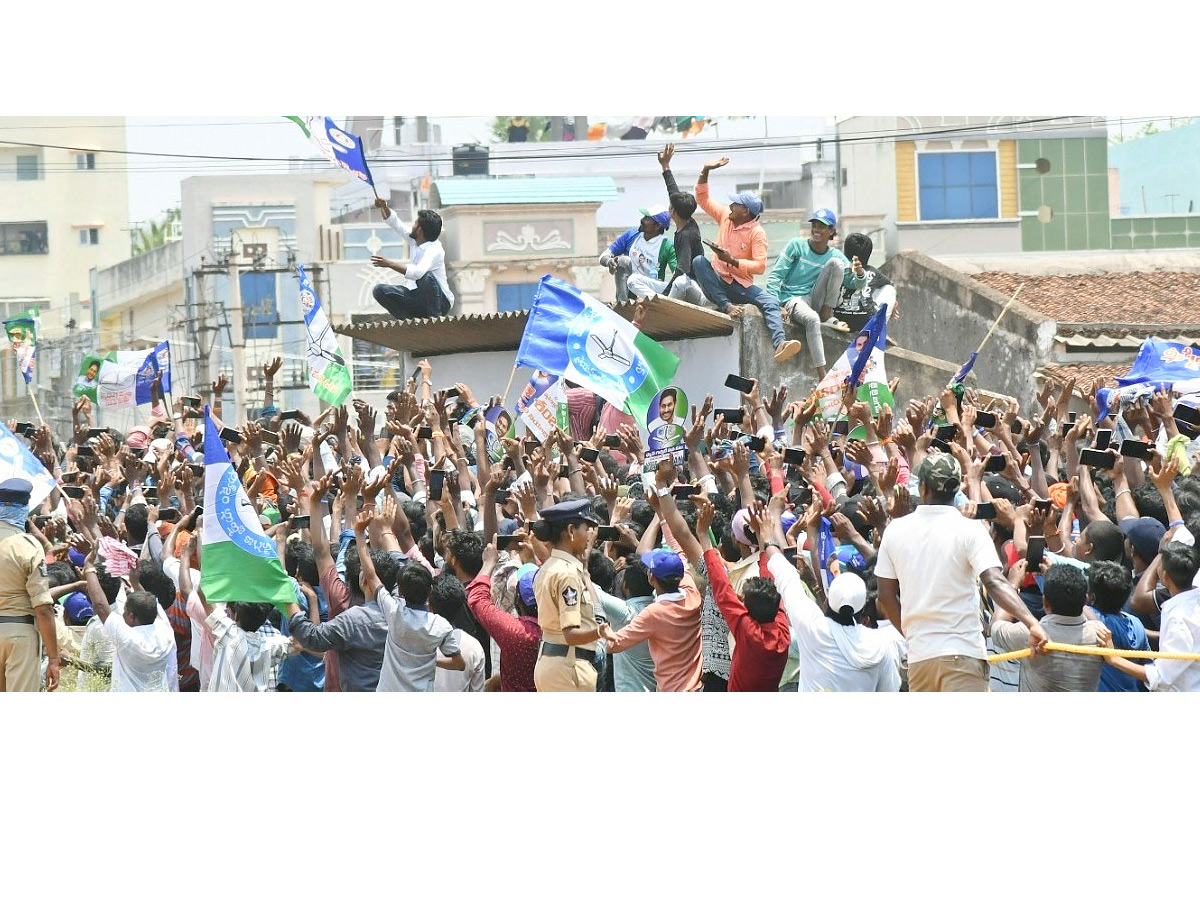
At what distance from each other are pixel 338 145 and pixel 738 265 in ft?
11.9

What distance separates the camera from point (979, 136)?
37438 mm

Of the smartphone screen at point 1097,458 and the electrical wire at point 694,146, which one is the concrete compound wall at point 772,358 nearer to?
the smartphone screen at point 1097,458

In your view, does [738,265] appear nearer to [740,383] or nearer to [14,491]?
[740,383]

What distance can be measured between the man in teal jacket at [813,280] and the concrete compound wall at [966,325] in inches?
149

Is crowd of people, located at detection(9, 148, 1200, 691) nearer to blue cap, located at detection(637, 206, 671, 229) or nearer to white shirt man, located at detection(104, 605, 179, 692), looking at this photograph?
white shirt man, located at detection(104, 605, 179, 692)

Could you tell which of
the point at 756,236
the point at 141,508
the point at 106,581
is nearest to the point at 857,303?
the point at 756,236

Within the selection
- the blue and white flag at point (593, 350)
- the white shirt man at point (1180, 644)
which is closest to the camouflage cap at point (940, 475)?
the white shirt man at point (1180, 644)

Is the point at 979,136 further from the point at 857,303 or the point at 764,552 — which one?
the point at 764,552

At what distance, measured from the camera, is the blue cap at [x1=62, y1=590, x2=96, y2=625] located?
948 centimetres

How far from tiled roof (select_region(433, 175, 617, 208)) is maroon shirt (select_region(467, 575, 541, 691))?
32.0 metres

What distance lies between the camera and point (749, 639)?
7.24m

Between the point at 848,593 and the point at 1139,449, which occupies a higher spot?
the point at 1139,449

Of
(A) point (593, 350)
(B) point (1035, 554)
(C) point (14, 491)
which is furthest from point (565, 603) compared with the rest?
(A) point (593, 350)

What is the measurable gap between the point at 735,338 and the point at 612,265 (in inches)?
57.8
